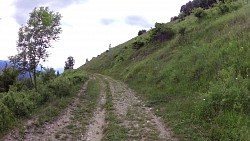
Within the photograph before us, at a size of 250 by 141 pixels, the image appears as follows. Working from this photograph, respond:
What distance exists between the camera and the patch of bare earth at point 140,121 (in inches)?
438

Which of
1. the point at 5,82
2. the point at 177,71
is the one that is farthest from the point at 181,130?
the point at 5,82

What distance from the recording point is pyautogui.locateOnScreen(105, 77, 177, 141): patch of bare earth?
→ 36.5 ft

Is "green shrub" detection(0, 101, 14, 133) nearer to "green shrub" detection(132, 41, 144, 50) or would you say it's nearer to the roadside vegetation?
the roadside vegetation

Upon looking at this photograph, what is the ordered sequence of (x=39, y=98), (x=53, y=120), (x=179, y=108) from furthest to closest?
(x=39, y=98) < (x=179, y=108) < (x=53, y=120)

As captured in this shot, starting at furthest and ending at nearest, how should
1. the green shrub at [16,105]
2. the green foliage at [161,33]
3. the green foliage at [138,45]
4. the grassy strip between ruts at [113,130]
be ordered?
the green foliage at [138,45], the green foliage at [161,33], the green shrub at [16,105], the grassy strip between ruts at [113,130]

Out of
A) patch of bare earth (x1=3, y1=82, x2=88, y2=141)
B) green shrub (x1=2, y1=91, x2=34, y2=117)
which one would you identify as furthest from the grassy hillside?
green shrub (x1=2, y1=91, x2=34, y2=117)

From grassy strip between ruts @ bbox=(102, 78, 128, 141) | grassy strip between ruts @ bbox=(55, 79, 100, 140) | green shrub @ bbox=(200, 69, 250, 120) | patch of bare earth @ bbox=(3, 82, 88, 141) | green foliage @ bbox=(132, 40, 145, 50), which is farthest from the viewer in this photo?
green foliage @ bbox=(132, 40, 145, 50)

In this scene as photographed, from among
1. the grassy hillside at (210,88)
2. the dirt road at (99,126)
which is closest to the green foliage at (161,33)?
the grassy hillside at (210,88)

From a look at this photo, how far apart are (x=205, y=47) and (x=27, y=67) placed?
43.9ft

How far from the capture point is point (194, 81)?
18.3 m

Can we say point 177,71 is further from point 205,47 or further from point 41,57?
point 41,57

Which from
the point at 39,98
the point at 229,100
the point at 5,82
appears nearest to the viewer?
the point at 229,100

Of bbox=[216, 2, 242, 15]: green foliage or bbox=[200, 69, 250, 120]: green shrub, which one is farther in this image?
bbox=[216, 2, 242, 15]: green foliage

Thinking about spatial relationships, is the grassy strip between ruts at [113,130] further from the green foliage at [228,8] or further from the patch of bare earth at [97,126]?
the green foliage at [228,8]
